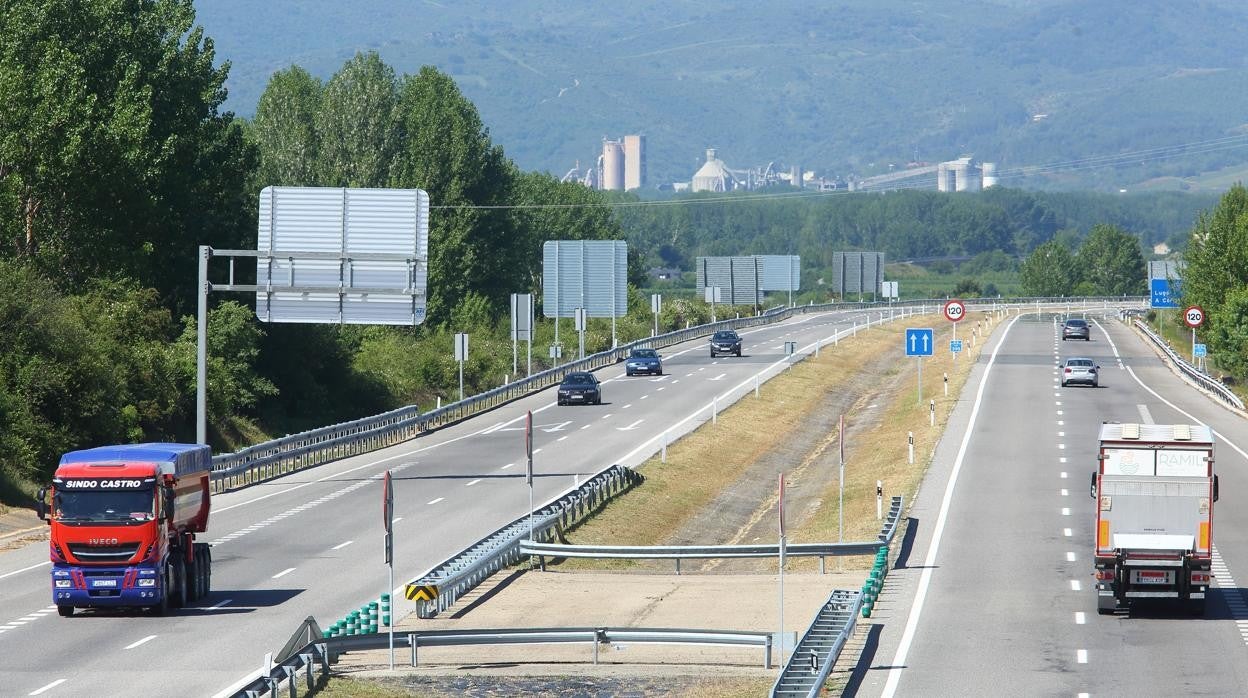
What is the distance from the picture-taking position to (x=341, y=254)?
48.6 m

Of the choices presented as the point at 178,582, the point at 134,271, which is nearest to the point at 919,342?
the point at 134,271

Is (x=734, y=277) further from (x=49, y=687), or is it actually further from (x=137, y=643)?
(x=49, y=687)

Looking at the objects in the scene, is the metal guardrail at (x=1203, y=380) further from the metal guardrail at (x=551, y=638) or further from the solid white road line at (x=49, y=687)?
→ the solid white road line at (x=49, y=687)

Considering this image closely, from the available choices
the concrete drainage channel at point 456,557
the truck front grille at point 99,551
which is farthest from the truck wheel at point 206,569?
the concrete drainage channel at point 456,557

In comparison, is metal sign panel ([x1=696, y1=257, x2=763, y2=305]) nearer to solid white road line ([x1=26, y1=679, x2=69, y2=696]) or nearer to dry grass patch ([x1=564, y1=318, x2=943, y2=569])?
dry grass patch ([x1=564, y1=318, x2=943, y2=569])

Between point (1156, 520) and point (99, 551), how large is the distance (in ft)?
54.0

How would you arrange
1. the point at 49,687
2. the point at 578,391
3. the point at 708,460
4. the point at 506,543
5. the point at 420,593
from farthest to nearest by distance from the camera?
Result: the point at 578,391, the point at 708,460, the point at 506,543, the point at 420,593, the point at 49,687

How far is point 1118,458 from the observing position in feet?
93.9

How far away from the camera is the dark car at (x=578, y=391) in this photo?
2817 inches

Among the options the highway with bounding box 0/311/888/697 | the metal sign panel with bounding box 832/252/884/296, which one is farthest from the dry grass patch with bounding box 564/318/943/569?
the metal sign panel with bounding box 832/252/884/296

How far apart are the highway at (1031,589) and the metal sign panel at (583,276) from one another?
104 ft

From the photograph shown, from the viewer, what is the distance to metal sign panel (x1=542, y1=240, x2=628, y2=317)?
9294 cm

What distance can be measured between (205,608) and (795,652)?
1122cm

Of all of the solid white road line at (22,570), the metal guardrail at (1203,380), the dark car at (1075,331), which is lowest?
the solid white road line at (22,570)
